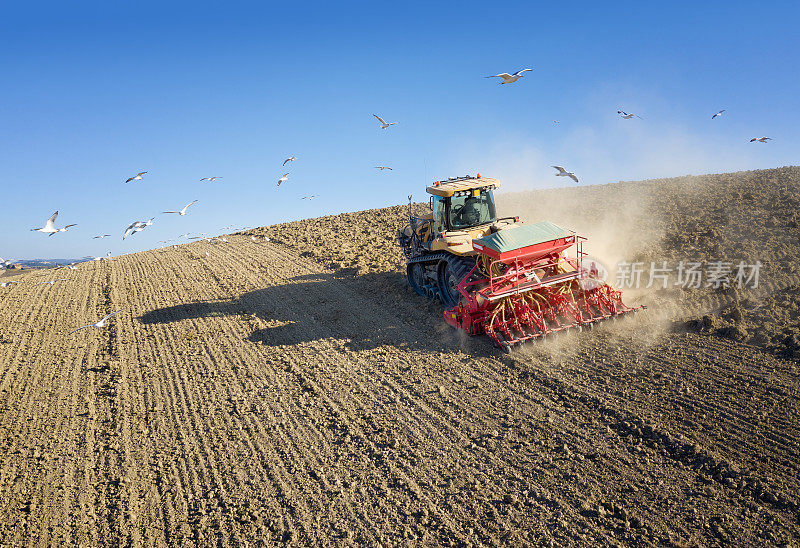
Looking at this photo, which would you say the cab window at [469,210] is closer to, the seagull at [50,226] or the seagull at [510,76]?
the seagull at [510,76]

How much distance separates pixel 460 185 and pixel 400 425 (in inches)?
221

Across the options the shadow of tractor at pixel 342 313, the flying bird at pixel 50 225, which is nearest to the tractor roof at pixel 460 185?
the shadow of tractor at pixel 342 313

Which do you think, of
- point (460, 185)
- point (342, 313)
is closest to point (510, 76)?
point (460, 185)

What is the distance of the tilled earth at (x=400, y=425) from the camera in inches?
190

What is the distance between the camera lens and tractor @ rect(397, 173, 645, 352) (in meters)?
8.41

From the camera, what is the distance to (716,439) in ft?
18.1

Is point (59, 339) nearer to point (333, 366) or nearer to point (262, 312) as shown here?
point (262, 312)

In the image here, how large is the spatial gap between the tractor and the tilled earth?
1.46 feet

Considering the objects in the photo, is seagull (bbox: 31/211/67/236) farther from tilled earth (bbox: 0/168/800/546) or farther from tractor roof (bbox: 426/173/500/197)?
tractor roof (bbox: 426/173/500/197)

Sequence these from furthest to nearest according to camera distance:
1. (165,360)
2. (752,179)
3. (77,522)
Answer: (752,179) < (165,360) < (77,522)

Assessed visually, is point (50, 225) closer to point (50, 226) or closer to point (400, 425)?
point (50, 226)

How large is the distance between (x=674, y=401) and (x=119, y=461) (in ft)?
23.8

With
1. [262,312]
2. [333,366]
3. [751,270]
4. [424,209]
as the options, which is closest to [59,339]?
[262,312]

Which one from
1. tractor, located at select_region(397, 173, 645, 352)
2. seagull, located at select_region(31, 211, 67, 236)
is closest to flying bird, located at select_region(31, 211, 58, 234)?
seagull, located at select_region(31, 211, 67, 236)
